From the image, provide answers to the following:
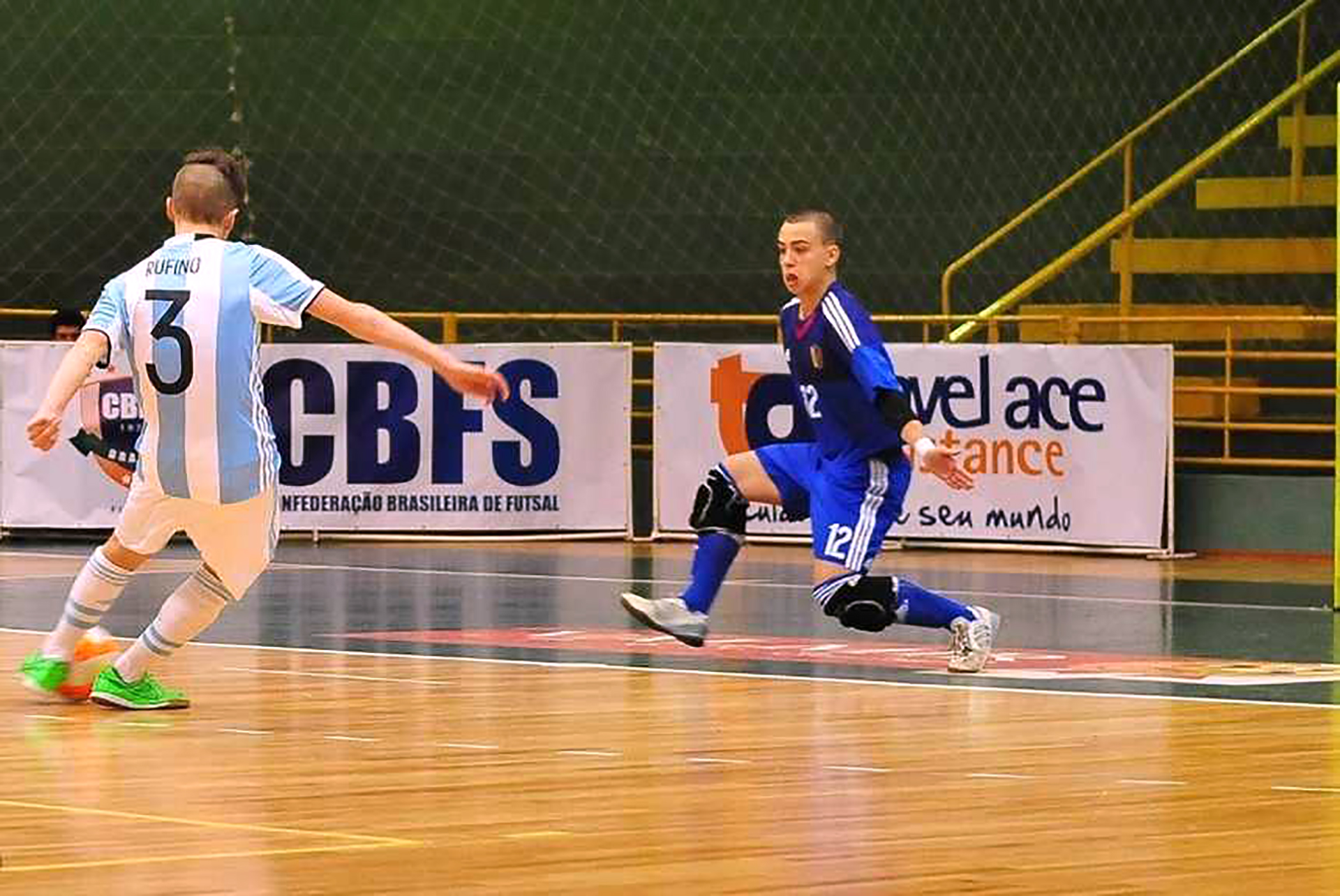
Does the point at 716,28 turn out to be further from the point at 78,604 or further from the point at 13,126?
the point at 78,604

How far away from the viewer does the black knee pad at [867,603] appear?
11.6 m

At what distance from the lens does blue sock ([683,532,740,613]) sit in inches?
481

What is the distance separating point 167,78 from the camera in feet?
90.8

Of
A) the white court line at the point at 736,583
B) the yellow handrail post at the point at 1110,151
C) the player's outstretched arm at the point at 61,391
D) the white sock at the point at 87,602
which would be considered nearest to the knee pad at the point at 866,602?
the white sock at the point at 87,602

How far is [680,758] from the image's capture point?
880 cm

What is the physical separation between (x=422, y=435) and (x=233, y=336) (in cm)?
1141

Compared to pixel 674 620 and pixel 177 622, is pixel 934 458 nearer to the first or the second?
pixel 674 620

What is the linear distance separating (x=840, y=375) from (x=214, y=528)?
2811 mm

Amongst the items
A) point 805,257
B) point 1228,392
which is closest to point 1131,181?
point 1228,392

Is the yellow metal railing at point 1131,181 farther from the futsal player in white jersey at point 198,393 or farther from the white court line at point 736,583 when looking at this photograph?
the futsal player in white jersey at point 198,393

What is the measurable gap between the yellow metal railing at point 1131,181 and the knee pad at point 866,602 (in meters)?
11.7

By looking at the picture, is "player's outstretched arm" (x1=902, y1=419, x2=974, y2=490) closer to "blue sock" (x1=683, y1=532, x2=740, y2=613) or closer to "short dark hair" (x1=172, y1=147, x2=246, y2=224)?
"blue sock" (x1=683, y1=532, x2=740, y2=613)

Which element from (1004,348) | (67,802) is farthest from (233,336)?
(1004,348)

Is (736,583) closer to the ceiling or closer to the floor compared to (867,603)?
closer to the floor
